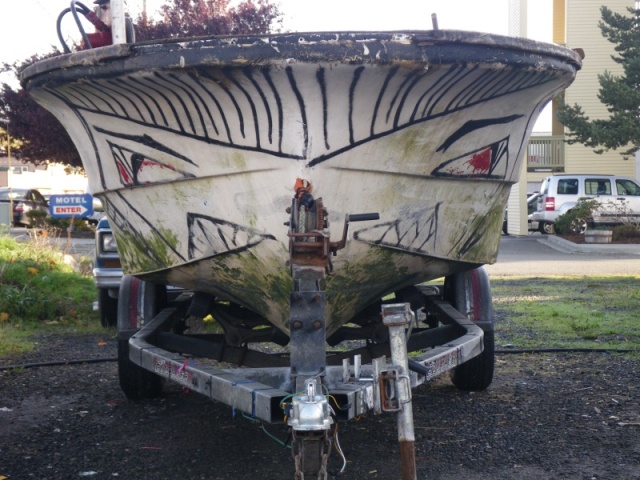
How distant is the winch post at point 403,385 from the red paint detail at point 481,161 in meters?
1.20

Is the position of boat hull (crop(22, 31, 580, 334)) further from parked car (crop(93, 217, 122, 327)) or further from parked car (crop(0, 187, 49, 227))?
parked car (crop(0, 187, 49, 227))

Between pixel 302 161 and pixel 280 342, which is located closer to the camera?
pixel 302 161

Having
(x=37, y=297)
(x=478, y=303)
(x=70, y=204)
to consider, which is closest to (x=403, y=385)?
(x=478, y=303)

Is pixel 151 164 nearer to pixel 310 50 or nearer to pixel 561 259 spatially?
pixel 310 50

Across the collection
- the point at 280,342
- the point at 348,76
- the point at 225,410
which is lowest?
the point at 225,410

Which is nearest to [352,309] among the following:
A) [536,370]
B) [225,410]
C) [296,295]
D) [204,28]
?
[296,295]

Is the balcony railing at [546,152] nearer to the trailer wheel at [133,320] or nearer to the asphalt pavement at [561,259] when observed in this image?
the asphalt pavement at [561,259]

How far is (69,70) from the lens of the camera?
408cm

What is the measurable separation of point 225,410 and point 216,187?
1940mm

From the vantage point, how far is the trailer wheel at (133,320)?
18.0 ft

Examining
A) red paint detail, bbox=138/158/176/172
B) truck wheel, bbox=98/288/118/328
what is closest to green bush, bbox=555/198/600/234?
truck wheel, bbox=98/288/118/328

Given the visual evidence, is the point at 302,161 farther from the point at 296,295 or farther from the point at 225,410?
the point at 225,410

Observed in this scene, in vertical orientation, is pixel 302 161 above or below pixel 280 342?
above

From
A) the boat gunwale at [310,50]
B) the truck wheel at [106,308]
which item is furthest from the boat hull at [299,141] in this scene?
the truck wheel at [106,308]
